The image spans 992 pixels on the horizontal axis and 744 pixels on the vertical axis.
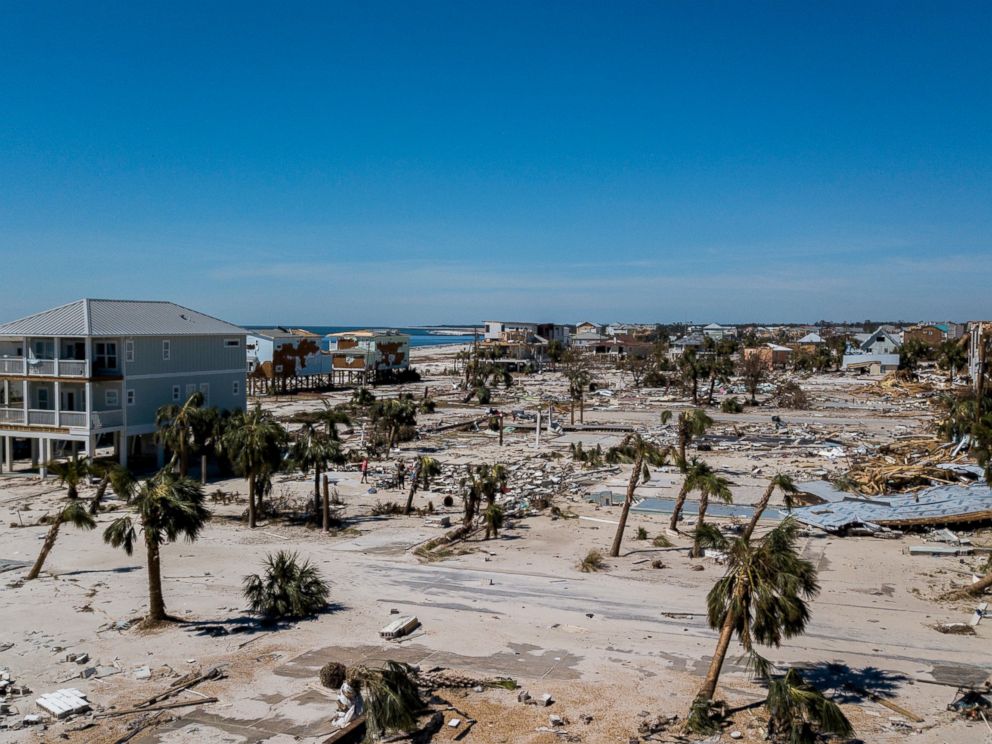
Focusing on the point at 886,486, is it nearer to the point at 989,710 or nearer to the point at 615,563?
the point at 615,563

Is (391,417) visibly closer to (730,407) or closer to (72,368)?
(72,368)

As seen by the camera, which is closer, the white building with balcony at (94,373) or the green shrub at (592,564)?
the green shrub at (592,564)

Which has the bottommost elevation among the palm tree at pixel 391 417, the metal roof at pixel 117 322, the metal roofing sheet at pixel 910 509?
the metal roofing sheet at pixel 910 509

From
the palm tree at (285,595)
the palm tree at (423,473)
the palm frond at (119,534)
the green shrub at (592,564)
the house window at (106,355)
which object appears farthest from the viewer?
the house window at (106,355)

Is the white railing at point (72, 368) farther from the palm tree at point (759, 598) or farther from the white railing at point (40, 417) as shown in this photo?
the palm tree at point (759, 598)

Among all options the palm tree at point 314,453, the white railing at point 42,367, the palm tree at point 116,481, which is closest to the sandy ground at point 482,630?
the palm tree at point 116,481

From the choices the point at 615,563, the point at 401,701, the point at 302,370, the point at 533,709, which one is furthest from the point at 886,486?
the point at 302,370

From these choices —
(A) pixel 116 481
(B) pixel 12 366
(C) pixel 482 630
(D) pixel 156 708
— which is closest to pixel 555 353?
(B) pixel 12 366
